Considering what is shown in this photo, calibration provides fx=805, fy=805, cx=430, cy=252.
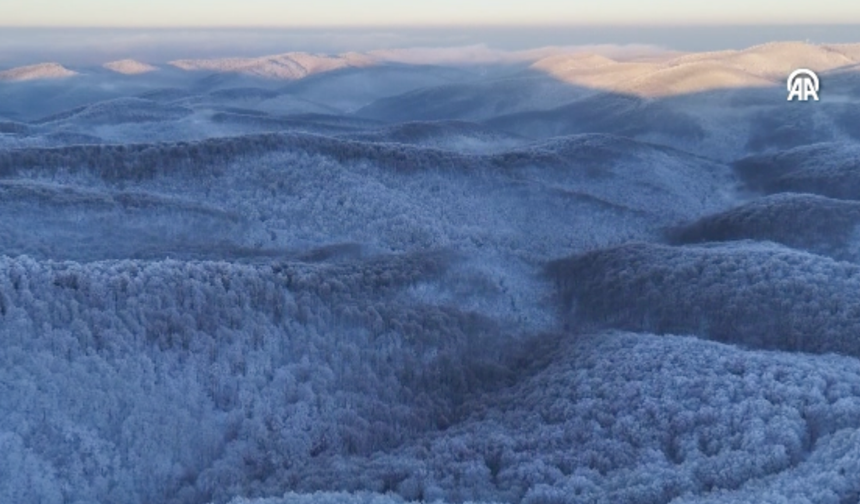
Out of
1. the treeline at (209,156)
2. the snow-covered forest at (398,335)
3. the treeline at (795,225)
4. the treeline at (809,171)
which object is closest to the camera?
the snow-covered forest at (398,335)

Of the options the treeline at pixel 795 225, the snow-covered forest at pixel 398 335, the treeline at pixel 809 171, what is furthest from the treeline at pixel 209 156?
the treeline at pixel 809 171

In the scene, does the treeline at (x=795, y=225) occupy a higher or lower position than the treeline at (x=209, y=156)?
lower

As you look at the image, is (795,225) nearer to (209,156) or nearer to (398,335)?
(398,335)

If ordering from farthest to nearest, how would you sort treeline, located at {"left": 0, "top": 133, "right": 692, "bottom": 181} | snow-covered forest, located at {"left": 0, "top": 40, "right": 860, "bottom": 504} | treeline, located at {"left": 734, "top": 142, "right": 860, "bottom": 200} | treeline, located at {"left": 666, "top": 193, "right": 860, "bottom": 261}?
treeline, located at {"left": 734, "top": 142, "right": 860, "bottom": 200}, treeline, located at {"left": 0, "top": 133, "right": 692, "bottom": 181}, treeline, located at {"left": 666, "top": 193, "right": 860, "bottom": 261}, snow-covered forest, located at {"left": 0, "top": 40, "right": 860, "bottom": 504}

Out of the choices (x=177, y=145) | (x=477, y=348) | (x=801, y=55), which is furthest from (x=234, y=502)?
(x=801, y=55)

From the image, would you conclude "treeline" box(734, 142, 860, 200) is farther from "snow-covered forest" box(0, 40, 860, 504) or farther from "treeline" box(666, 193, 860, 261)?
"snow-covered forest" box(0, 40, 860, 504)

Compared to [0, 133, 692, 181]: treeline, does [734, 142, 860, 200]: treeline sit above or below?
below

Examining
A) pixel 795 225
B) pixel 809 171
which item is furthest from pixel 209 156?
pixel 809 171

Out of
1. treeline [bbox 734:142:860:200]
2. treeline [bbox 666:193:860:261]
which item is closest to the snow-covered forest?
treeline [bbox 666:193:860:261]

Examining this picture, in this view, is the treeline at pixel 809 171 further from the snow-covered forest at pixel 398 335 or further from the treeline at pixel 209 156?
the treeline at pixel 209 156

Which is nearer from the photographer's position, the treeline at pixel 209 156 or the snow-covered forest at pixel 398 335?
the snow-covered forest at pixel 398 335

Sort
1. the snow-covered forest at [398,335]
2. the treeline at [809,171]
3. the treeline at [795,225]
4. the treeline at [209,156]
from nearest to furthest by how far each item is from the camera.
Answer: the snow-covered forest at [398,335], the treeline at [795,225], the treeline at [209,156], the treeline at [809,171]

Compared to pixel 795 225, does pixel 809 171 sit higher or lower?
higher
